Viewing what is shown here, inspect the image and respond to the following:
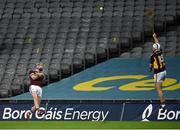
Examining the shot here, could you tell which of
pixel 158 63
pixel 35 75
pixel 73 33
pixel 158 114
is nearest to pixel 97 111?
pixel 158 114

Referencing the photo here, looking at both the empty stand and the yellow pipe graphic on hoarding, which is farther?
the empty stand

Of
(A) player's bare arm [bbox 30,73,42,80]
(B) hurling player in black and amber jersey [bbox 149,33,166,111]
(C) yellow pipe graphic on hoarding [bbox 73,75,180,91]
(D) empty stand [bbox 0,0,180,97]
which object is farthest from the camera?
(D) empty stand [bbox 0,0,180,97]

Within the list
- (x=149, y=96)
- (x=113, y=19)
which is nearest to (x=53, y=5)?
(x=113, y=19)

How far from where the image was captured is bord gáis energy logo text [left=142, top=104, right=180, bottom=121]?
16670 millimetres

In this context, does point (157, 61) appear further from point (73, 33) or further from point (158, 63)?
point (73, 33)

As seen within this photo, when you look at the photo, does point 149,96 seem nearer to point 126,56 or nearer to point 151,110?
point 126,56

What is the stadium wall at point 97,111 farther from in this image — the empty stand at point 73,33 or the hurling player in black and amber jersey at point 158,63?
the empty stand at point 73,33

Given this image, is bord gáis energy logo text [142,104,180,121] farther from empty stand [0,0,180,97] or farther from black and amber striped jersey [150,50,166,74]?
empty stand [0,0,180,97]

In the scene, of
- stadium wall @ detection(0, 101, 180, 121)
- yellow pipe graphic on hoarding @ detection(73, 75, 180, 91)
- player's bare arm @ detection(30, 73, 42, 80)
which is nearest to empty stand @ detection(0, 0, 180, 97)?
→ yellow pipe graphic on hoarding @ detection(73, 75, 180, 91)

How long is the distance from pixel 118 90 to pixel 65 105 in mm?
4434

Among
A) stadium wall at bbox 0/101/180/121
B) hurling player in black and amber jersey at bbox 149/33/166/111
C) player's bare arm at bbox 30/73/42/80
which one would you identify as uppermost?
hurling player in black and amber jersey at bbox 149/33/166/111

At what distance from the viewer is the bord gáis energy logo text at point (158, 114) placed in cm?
1667

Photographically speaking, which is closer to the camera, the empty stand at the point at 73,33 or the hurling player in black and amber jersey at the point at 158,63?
the hurling player in black and amber jersey at the point at 158,63

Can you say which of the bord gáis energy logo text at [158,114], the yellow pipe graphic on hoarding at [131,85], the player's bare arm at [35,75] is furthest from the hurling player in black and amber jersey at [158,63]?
the yellow pipe graphic on hoarding at [131,85]
